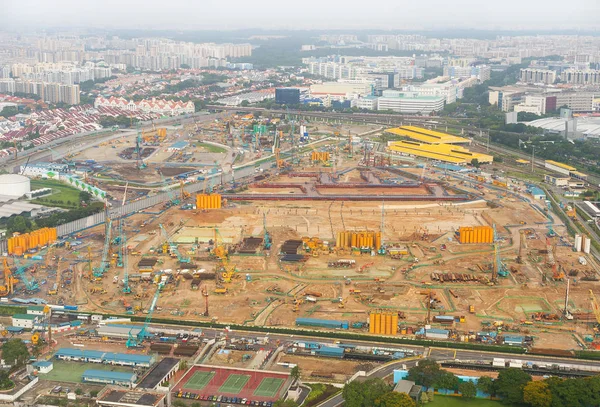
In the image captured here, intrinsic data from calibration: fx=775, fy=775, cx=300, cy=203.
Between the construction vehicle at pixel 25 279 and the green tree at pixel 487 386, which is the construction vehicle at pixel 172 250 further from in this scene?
the green tree at pixel 487 386

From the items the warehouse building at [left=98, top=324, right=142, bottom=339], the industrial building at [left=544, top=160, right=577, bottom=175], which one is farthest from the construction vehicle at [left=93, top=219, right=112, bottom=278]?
the industrial building at [left=544, top=160, right=577, bottom=175]

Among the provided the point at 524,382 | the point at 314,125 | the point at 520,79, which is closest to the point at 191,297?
the point at 524,382

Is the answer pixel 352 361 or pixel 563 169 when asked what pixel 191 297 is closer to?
pixel 352 361

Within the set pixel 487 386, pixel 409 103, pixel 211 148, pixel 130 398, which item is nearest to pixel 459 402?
Answer: pixel 487 386

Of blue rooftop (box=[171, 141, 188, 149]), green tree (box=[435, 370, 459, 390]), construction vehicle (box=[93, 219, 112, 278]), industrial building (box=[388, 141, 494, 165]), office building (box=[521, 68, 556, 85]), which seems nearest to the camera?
green tree (box=[435, 370, 459, 390])

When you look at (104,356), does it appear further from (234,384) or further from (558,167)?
(558,167)

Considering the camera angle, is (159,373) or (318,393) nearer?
(318,393)

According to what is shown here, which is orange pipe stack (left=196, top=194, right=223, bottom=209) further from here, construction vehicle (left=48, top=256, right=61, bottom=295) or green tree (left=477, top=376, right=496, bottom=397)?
green tree (left=477, top=376, right=496, bottom=397)
